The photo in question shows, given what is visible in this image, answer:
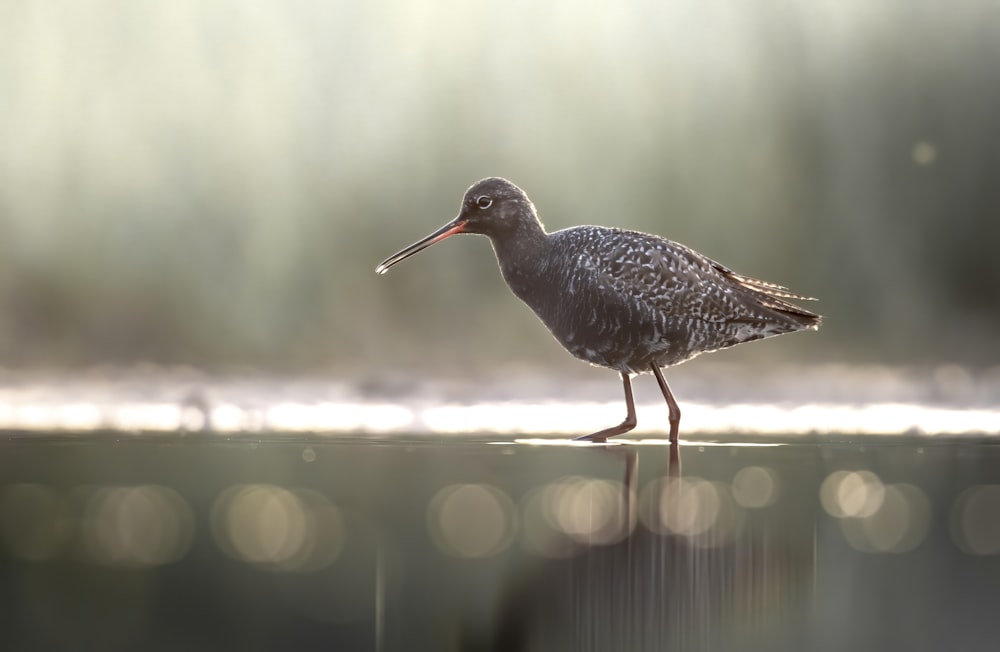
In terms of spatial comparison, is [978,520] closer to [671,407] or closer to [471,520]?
[471,520]

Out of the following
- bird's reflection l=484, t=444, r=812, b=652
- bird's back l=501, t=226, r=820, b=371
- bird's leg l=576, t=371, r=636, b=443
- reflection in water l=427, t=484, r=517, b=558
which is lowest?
bird's reflection l=484, t=444, r=812, b=652

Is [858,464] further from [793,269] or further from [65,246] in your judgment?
[65,246]

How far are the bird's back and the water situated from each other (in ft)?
4.64

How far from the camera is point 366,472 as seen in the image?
798cm

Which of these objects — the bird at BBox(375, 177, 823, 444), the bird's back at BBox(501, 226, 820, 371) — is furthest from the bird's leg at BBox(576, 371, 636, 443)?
the bird's back at BBox(501, 226, 820, 371)

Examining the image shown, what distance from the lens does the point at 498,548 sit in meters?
6.03

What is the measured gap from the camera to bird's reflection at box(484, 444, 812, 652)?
4.69m

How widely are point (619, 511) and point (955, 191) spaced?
10.5 m

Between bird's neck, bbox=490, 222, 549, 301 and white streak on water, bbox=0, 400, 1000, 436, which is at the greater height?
bird's neck, bbox=490, 222, 549, 301

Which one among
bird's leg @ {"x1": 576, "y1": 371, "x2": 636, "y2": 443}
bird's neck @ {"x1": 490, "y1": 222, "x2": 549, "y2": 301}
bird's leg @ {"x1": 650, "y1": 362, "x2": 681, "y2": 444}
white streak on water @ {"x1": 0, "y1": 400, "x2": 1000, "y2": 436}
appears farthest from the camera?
white streak on water @ {"x1": 0, "y1": 400, "x2": 1000, "y2": 436}

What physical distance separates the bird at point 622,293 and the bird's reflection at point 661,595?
3.87 meters

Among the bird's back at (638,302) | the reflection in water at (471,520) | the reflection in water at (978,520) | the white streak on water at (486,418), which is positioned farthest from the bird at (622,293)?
the reflection in water at (978,520)

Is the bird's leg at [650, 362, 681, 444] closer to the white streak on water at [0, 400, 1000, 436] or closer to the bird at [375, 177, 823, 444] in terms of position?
the bird at [375, 177, 823, 444]

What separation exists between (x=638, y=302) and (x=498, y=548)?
440cm
